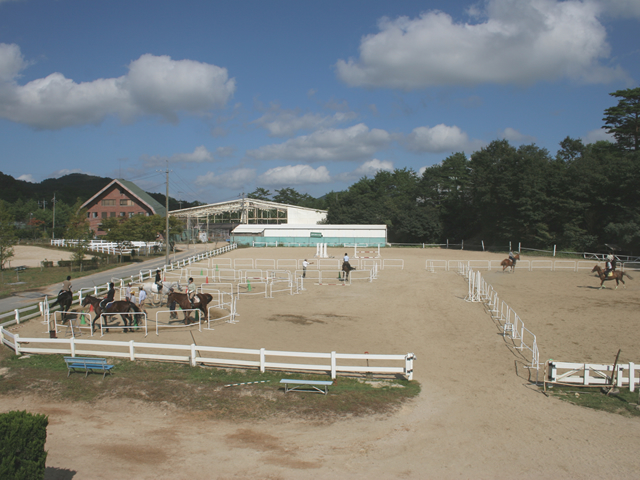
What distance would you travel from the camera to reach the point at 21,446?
5.24 metres

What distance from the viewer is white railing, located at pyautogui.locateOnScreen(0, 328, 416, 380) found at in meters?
10.8

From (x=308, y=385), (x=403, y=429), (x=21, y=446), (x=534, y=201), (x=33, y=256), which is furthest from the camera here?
(x=534, y=201)

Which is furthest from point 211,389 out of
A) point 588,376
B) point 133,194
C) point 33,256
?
point 133,194

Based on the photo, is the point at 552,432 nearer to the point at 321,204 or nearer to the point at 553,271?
the point at 553,271

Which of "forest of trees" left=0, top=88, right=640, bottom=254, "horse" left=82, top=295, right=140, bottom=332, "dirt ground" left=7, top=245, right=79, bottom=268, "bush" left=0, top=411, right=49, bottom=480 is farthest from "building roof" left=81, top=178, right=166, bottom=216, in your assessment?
"bush" left=0, top=411, right=49, bottom=480

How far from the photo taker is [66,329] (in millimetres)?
16219

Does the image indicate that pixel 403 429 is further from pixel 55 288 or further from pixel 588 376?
pixel 55 288

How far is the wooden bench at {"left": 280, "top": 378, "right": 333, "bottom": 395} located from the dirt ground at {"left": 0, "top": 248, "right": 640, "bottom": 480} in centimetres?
125

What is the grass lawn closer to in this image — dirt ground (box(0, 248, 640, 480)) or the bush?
dirt ground (box(0, 248, 640, 480))

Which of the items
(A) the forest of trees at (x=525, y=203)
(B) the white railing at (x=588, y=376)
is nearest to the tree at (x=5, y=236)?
(A) the forest of trees at (x=525, y=203)

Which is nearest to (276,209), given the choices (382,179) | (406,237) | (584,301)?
(406,237)

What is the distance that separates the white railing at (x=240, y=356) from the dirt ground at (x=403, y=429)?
37.7 inches

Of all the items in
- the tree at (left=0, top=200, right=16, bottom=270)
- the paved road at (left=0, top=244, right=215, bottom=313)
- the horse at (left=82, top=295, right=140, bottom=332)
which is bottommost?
the paved road at (left=0, top=244, right=215, bottom=313)

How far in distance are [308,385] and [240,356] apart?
Answer: 3.17m
